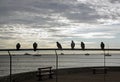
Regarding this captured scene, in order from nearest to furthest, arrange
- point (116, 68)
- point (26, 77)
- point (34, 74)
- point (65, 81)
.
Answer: point (65, 81)
point (26, 77)
point (34, 74)
point (116, 68)

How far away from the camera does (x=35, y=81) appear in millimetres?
17062

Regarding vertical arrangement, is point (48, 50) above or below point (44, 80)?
above

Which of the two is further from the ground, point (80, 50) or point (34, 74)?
point (80, 50)

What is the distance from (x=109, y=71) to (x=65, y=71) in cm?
424

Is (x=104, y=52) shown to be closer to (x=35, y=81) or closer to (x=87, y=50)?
(x=87, y=50)

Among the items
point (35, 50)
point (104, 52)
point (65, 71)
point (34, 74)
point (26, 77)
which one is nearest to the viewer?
point (35, 50)

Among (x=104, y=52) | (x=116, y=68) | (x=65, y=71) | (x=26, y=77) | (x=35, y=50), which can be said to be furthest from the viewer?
(x=116, y=68)

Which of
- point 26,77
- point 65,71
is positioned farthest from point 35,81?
point 65,71

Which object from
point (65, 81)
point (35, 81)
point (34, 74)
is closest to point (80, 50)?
point (65, 81)

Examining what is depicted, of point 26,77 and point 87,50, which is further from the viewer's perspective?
point 26,77

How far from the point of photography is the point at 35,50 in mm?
8188

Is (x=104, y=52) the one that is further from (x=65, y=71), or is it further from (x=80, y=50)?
(x=65, y=71)

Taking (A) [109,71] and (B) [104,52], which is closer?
(B) [104,52]

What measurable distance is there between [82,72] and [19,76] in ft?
19.5
